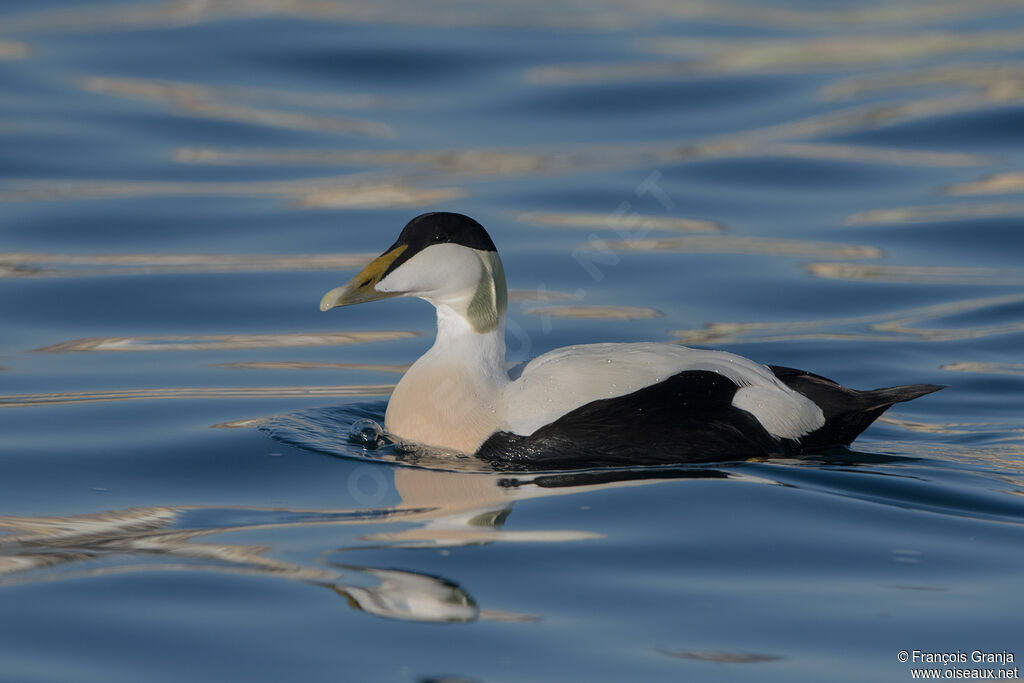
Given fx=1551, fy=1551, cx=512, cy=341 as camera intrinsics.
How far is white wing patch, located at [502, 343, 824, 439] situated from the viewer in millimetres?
5305

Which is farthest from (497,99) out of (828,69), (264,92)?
(828,69)

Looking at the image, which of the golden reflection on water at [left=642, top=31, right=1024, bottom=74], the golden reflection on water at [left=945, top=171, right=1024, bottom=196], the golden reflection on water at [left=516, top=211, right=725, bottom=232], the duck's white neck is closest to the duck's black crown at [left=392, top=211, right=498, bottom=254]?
the duck's white neck

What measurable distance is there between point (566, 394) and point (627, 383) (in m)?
0.21

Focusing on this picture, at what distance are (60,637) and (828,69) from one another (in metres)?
11.6

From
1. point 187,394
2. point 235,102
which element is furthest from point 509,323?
point 235,102

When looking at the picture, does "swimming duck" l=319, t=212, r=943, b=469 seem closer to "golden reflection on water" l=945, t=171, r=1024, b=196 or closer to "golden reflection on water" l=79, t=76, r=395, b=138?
"golden reflection on water" l=945, t=171, r=1024, b=196

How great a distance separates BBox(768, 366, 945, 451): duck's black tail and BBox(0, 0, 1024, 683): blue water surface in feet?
0.28

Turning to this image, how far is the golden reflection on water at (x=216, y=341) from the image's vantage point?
7645mm

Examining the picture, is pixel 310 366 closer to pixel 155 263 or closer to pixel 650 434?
pixel 155 263

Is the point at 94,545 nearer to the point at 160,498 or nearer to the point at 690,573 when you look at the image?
the point at 160,498

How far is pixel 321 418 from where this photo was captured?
6.21 meters

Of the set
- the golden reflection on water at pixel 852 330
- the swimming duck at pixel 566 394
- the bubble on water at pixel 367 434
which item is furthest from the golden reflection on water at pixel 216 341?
the swimming duck at pixel 566 394

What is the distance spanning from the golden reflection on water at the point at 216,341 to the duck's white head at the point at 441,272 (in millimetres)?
2242

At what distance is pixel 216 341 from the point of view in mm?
7797
